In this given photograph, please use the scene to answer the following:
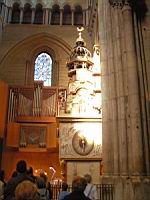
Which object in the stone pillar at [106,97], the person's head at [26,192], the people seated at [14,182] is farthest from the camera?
the stone pillar at [106,97]

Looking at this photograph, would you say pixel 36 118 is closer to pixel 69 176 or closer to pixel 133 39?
pixel 69 176

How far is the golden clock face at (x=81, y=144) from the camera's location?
1085 centimetres

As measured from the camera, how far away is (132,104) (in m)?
8.16

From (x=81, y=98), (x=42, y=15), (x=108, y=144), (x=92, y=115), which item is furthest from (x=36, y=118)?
(x=42, y=15)

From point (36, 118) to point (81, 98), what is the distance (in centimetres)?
460

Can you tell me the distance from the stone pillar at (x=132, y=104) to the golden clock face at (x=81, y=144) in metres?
3.13

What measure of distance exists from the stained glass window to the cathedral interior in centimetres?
8

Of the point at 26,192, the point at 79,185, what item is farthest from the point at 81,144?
the point at 26,192

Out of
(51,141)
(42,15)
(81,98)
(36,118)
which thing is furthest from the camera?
(42,15)

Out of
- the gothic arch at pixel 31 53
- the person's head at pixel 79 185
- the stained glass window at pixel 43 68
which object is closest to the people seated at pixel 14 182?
the person's head at pixel 79 185

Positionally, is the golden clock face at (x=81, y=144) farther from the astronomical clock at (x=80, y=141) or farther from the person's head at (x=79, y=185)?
the person's head at (x=79, y=185)

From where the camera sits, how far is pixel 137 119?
26.2 feet

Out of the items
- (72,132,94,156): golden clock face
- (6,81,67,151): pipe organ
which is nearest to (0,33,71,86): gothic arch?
(6,81,67,151): pipe organ

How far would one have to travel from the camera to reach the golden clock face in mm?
10848
